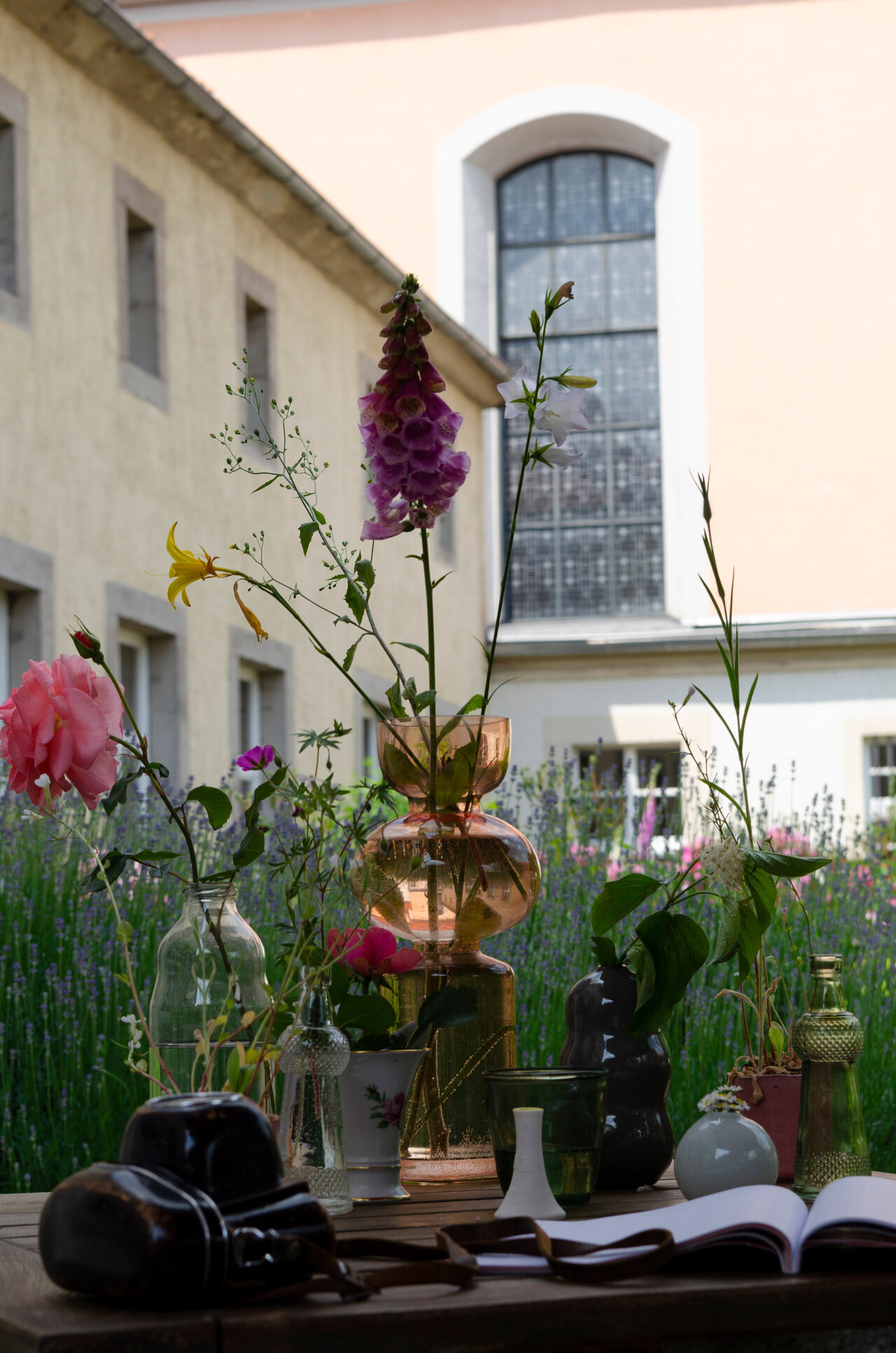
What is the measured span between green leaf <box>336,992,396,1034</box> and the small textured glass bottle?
0.40 metres

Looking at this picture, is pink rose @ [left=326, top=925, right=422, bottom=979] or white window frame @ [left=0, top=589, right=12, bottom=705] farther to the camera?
white window frame @ [left=0, top=589, right=12, bottom=705]

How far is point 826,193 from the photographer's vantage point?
14938 millimetres

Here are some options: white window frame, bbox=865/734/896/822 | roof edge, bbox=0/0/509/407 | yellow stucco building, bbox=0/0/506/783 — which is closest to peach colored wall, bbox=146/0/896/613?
white window frame, bbox=865/734/896/822

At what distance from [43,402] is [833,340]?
A: 29.2 feet

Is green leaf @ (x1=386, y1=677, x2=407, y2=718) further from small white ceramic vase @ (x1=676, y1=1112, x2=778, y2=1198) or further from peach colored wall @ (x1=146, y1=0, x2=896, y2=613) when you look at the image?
peach colored wall @ (x1=146, y1=0, x2=896, y2=613)

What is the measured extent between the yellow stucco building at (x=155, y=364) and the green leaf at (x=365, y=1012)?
4.95 metres

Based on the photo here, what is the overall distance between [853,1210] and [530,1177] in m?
0.34

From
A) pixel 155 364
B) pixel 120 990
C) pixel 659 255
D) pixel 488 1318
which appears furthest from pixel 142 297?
pixel 488 1318

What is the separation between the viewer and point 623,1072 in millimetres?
1769

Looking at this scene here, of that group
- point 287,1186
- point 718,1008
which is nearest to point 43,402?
point 718,1008

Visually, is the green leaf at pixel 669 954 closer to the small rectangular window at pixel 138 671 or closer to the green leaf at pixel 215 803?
the green leaf at pixel 215 803

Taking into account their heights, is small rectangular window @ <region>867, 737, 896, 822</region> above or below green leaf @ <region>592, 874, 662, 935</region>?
above

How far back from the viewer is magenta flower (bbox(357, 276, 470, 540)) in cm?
172

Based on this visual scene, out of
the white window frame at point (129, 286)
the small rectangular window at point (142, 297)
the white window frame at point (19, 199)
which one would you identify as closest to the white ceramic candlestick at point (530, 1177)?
the white window frame at point (19, 199)
